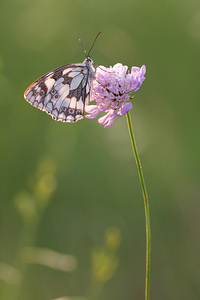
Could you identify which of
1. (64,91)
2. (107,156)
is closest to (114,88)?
(64,91)

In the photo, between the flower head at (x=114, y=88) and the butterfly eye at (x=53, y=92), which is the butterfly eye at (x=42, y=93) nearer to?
the butterfly eye at (x=53, y=92)

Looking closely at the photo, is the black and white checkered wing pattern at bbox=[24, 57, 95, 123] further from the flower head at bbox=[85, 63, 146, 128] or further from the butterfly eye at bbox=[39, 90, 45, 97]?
the flower head at bbox=[85, 63, 146, 128]

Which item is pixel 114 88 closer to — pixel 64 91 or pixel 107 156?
pixel 64 91

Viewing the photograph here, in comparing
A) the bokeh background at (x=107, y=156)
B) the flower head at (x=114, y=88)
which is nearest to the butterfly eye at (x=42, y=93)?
the flower head at (x=114, y=88)

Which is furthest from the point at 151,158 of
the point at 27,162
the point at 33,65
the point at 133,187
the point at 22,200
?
the point at 22,200

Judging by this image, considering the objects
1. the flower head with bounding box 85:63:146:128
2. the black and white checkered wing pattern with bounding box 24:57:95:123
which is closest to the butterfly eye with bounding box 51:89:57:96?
the black and white checkered wing pattern with bounding box 24:57:95:123

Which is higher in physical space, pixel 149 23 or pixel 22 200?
pixel 149 23

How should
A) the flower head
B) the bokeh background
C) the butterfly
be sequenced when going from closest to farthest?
the flower head < the butterfly < the bokeh background

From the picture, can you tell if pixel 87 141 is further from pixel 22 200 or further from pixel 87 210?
pixel 22 200
